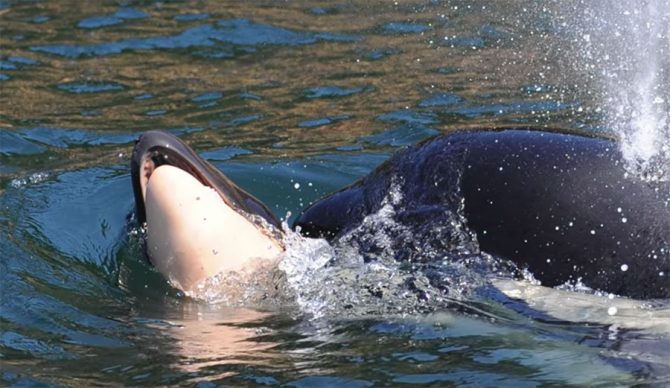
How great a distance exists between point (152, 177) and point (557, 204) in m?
1.65

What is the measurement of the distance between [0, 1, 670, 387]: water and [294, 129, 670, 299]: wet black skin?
0.33ft

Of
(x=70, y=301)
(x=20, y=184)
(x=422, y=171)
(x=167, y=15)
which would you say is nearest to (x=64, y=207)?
(x=20, y=184)

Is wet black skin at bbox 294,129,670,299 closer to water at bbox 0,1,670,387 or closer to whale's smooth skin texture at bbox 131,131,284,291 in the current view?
water at bbox 0,1,670,387

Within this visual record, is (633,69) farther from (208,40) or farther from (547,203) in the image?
(208,40)

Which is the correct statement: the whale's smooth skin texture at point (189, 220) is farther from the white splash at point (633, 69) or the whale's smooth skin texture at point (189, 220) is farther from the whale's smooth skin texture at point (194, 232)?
the white splash at point (633, 69)

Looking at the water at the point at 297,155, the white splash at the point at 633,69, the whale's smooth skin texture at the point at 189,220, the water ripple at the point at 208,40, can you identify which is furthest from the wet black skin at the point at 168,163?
the water ripple at the point at 208,40

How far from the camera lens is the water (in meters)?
4.86

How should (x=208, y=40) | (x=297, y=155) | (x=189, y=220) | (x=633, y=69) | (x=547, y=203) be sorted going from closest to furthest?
1. (x=547, y=203)
2. (x=189, y=220)
3. (x=633, y=69)
4. (x=297, y=155)
5. (x=208, y=40)

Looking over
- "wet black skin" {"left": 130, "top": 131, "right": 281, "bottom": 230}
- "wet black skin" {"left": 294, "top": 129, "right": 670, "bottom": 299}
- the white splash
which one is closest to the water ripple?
the white splash

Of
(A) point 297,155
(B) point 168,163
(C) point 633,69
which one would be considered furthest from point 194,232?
(C) point 633,69

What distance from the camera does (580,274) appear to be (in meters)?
5.05

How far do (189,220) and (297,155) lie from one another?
2.62 m

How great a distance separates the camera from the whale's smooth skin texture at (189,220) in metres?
5.43

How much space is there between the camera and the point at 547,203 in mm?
5148
